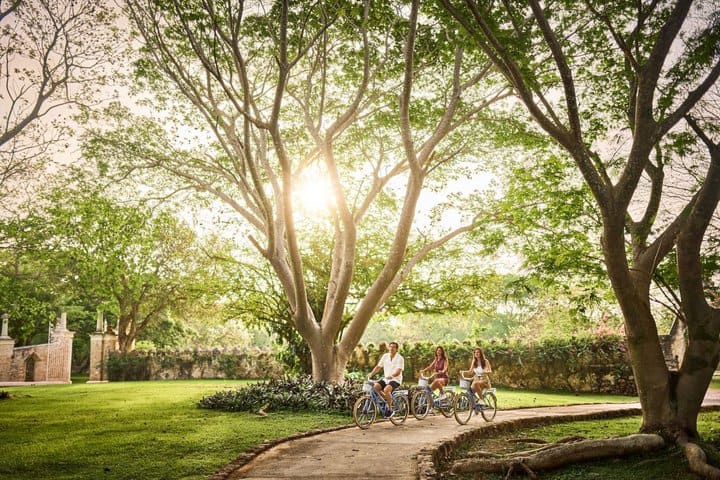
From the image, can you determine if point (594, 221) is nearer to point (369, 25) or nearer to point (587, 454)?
point (587, 454)

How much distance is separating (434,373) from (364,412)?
242 cm

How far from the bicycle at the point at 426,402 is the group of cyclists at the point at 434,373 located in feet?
0.70

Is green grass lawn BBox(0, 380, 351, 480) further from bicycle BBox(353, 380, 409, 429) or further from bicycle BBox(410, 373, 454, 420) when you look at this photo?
bicycle BBox(410, 373, 454, 420)

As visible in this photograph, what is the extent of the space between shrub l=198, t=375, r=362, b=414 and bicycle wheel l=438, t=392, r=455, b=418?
6.43 ft

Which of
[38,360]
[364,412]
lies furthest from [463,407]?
[38,360]

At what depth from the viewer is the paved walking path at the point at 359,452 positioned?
22.4 feet

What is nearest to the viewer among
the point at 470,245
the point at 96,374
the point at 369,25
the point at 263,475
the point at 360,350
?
the point at 263,475

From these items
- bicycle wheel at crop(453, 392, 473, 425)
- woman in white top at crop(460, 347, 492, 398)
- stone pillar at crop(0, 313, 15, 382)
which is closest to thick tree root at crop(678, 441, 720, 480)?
bicycle wheel at crop(453, 392, 473, 425)

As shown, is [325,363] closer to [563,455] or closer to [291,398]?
[291,398]

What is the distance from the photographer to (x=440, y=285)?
1844 cm

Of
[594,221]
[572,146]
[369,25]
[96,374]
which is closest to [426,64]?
[369,25]

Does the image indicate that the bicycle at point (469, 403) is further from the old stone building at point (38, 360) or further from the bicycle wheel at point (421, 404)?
the old stone building at point (38, 360)

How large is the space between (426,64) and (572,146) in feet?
19.5

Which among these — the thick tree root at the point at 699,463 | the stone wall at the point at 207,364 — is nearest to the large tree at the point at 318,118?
the thick tree root at the point at 699,463
